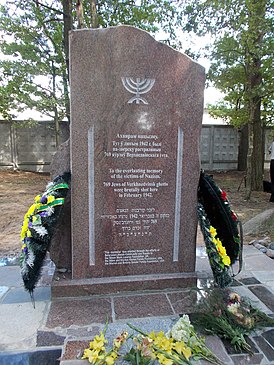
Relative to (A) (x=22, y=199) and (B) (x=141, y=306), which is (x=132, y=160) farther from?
(A) (x=22, y=199)

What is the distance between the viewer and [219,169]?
36.7ft

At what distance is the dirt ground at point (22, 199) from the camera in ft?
14.1

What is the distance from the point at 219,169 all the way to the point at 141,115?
929cm

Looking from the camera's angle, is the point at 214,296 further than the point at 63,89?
No

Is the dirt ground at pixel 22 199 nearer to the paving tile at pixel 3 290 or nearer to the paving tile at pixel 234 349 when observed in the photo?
the paving tile at pixel 3 290

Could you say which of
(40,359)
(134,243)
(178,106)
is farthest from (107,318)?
(178,106)

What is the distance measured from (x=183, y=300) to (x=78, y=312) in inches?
32.1

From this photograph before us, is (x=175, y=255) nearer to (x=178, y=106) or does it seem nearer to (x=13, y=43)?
(x=178, y=106)

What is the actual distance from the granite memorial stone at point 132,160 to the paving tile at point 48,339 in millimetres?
483

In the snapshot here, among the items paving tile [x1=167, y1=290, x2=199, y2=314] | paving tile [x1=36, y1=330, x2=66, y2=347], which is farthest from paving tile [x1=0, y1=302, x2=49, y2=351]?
paving tile [x1=167, y1=290, x2=199, y2=314]

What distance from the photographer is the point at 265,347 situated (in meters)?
1.85

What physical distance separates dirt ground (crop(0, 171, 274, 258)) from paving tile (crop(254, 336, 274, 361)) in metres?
2.83

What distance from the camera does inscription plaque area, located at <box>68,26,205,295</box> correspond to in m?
2.31

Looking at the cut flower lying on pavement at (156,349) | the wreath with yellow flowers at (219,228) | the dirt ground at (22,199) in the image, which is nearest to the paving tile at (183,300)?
the wreath with yellow flowers at (219,228)
